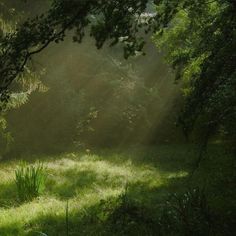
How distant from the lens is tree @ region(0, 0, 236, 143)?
205 inches

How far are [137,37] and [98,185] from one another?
341 inches

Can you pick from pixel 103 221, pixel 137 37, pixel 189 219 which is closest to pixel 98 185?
pixel 103 221

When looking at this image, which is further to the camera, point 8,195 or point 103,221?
point 8,195

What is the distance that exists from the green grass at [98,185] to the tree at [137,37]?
3.31 m

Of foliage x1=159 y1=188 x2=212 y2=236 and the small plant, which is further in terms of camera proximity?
the small plant

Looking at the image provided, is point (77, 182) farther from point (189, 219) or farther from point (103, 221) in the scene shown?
point (189, 219)

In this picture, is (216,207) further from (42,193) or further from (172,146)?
(172,146)

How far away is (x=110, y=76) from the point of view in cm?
2778

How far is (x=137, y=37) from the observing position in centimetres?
647

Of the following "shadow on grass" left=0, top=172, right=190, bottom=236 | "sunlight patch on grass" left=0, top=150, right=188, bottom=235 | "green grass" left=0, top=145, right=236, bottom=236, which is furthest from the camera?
"sunlight patch on grass" left=0, top=150, right=188, bottom=235

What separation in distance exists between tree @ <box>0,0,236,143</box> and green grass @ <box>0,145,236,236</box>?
3306mm

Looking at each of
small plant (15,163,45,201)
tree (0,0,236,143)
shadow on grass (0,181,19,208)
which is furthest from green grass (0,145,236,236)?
tree (0,0,236,143)

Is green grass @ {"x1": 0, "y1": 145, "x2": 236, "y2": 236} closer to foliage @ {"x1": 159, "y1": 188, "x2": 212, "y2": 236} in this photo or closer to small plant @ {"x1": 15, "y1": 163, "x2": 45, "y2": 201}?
small plant @ {"x1": 15, "y1": 163, "x2": 45, "y2": 201}

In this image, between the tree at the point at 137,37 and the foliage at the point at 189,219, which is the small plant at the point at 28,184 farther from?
the tree at the point at 137,37
